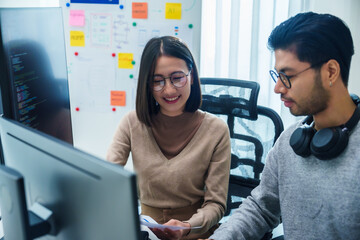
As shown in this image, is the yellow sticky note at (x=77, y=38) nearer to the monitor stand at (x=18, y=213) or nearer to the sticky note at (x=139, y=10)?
the sticky note at (x=139, y=10)

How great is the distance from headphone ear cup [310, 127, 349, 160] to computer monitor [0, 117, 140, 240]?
57 cm

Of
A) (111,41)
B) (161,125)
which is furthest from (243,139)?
(111,41)

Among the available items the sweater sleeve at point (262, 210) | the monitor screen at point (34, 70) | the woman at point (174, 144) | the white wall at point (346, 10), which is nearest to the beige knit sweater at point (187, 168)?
the woman at point (174, 144)

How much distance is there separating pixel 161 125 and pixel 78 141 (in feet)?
3.78

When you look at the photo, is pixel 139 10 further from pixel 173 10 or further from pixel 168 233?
pixel 168 233

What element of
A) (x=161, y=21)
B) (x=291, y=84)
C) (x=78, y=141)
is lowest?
(x=78, y=141)

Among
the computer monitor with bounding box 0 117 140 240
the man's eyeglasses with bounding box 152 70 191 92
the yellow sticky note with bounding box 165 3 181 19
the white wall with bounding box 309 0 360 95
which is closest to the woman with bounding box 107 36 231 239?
the man's eyeglasses with bounding box 152 70 191 92

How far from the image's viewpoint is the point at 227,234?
1087 millimetres

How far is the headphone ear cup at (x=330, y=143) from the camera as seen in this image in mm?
940

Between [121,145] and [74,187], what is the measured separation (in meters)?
0.75

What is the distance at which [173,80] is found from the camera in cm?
Answer: 131

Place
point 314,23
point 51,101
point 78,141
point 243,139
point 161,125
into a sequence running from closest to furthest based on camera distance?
point 314,23, point 51,101, point 161,125, point 243,139, point 78,141

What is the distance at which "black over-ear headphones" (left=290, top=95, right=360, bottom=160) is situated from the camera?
0.94 meters

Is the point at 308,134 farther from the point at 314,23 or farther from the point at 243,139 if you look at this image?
the point at 243,139
